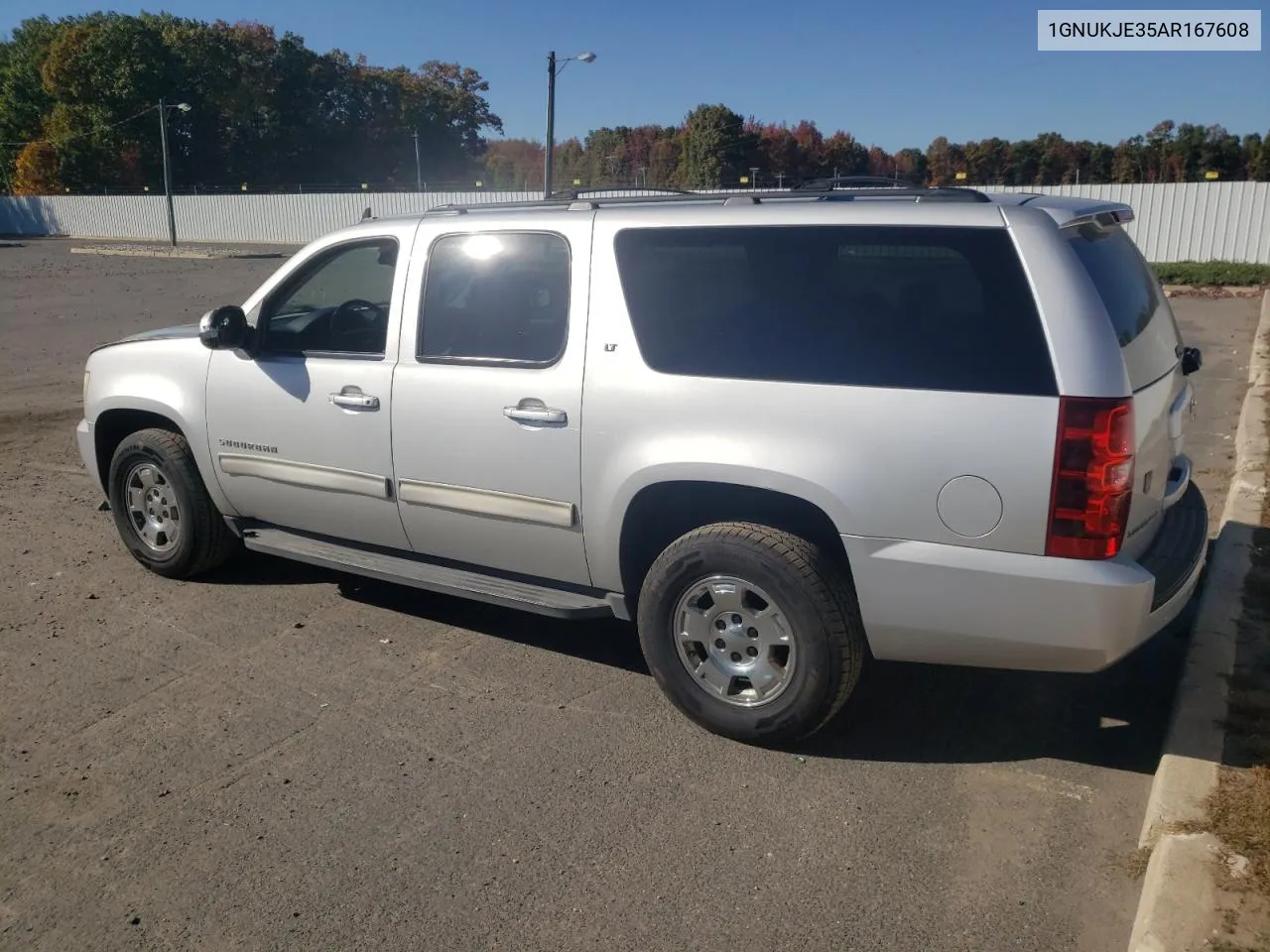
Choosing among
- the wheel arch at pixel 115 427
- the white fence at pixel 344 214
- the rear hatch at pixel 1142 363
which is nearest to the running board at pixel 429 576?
the wheel arch at pixel 115 427

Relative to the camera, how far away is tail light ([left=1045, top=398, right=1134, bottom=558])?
133 inches

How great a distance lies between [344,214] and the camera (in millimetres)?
50531

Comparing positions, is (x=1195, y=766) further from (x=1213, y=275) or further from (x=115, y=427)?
(x=1213, y=275)

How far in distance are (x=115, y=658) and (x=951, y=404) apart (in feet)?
12.6

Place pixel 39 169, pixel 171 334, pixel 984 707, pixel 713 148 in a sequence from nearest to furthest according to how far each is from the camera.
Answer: pixel 984 707 → pixel 171 334 → pixel 713 148 → pixel 39 169

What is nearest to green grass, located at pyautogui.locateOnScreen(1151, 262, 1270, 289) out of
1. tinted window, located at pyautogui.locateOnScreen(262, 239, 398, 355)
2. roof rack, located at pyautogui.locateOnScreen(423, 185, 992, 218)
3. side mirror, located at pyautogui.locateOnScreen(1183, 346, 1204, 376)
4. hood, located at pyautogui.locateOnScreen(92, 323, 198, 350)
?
side mirror, located at pyautogui.locateOnScreen(1183, 346, 1204, 376)

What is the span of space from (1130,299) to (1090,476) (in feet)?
2.94

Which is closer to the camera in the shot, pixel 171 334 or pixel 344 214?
pixel 171 334

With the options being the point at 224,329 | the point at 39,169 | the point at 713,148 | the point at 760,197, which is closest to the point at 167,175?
the point at 713,148

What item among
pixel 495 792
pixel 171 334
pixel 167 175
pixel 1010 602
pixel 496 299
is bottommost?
pixel 495 792

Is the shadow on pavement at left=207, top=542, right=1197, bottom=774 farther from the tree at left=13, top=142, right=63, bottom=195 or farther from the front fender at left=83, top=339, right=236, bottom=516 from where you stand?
the tree at left=13, top=142, right=63, bottom=195

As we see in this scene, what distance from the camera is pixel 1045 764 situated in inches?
156

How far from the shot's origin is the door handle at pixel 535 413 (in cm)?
432

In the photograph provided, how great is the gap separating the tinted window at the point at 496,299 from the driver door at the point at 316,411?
0.70ft
